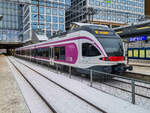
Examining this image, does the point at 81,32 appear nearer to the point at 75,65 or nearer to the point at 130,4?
the point at 75,65

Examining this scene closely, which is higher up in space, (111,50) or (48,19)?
(48,19)

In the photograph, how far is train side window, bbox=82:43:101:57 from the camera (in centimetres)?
831

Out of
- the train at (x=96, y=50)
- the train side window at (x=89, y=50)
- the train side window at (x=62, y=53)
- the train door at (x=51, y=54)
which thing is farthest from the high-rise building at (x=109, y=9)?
the train side window at (x=89, y=50)

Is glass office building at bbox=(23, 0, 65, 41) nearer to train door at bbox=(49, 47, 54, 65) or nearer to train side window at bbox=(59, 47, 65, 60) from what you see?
train door at bbox=(49, 47, 54, 65)

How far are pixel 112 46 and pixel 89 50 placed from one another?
1.43 m

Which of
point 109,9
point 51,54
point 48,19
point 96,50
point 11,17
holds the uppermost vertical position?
point 11,17

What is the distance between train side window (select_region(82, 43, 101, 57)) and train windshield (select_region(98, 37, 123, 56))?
0.55 m

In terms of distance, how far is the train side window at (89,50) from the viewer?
8.31m

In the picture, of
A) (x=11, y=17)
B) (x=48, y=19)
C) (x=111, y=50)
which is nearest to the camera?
(x=111, y=50)

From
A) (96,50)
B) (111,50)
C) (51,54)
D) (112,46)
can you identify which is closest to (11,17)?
(51,54)

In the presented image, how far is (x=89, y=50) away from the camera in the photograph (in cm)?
854

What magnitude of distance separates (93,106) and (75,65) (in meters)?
4.93

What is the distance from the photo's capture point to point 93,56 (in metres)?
8.38

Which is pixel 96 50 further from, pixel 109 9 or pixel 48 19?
pixel 109 9
